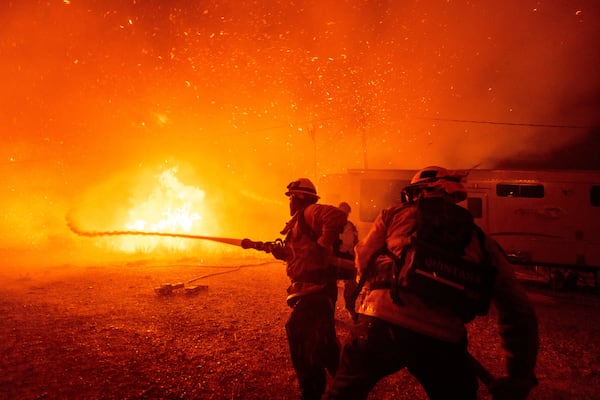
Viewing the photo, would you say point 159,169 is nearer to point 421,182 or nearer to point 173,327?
point 173,327

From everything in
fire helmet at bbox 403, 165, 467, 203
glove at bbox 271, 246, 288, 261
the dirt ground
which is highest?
fire helmet at bbox 403, 165, 467, 203

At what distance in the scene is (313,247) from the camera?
136 inches

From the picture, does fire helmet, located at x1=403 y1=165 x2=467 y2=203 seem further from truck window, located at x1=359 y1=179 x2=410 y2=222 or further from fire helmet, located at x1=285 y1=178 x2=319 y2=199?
truck window, located at x1=359 y1=179 x2=410 y2=222

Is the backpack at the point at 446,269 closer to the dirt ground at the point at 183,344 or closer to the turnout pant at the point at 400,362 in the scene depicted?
the turnout pant at the point at 400,362

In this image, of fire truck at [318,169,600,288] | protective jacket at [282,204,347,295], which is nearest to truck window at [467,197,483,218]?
fire truck at [318,169,600,288]

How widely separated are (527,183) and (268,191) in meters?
24.8

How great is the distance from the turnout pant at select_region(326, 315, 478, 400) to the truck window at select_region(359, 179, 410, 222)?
9.90 meters

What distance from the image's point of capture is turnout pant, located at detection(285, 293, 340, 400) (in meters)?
3.25

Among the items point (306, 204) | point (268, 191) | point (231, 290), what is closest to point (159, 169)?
point (268, 191)

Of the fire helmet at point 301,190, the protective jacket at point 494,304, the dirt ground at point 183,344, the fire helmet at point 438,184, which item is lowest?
the dirt ground at point 183,344

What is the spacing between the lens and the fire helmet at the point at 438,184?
227 centimetres

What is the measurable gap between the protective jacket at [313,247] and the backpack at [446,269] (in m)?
1.33

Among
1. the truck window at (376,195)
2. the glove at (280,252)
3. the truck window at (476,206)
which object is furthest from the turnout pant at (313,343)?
the truck window at (476,206)

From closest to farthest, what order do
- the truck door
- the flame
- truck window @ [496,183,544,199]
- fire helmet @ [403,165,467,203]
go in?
1. fire helmet @ [403,165,467,203]
2. truck window @ [496,183,544,199]
3. the truck door
4. the flame
